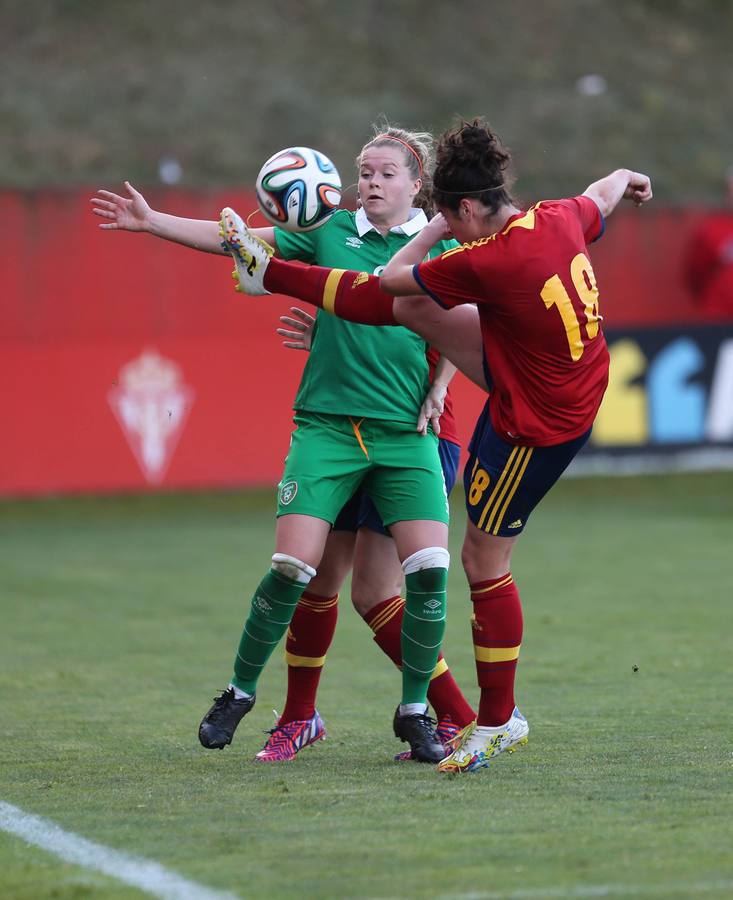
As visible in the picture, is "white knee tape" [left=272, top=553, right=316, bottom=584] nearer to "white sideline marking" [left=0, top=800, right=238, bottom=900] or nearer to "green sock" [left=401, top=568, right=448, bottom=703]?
"green sock" [left=401, top=568, right=448, bottom=703]

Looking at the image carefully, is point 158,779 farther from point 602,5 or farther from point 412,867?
point 602,5

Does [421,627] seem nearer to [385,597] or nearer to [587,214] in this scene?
[385,597]

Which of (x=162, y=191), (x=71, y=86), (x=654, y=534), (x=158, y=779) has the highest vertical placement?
(x=71, y=86)

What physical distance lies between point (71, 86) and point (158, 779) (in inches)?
750

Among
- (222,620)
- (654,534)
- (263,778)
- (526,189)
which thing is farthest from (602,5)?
(263,778)

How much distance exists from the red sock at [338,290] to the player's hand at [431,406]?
474 mm

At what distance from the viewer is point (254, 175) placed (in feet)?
68.5

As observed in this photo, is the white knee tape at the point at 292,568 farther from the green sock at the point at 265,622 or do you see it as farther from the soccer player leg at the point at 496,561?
the soccer player leg at the point at 496,561

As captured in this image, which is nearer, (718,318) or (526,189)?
(718,318)

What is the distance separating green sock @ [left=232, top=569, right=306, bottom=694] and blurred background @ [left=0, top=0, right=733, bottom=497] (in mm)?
10392

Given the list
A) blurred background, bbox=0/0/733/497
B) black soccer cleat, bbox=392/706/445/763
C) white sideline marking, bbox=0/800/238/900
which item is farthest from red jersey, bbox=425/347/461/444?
blurred background, bbox=0/0/733/497

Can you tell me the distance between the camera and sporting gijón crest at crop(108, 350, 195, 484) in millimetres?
15539

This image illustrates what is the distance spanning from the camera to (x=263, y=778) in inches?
196

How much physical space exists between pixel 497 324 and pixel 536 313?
17 cm
